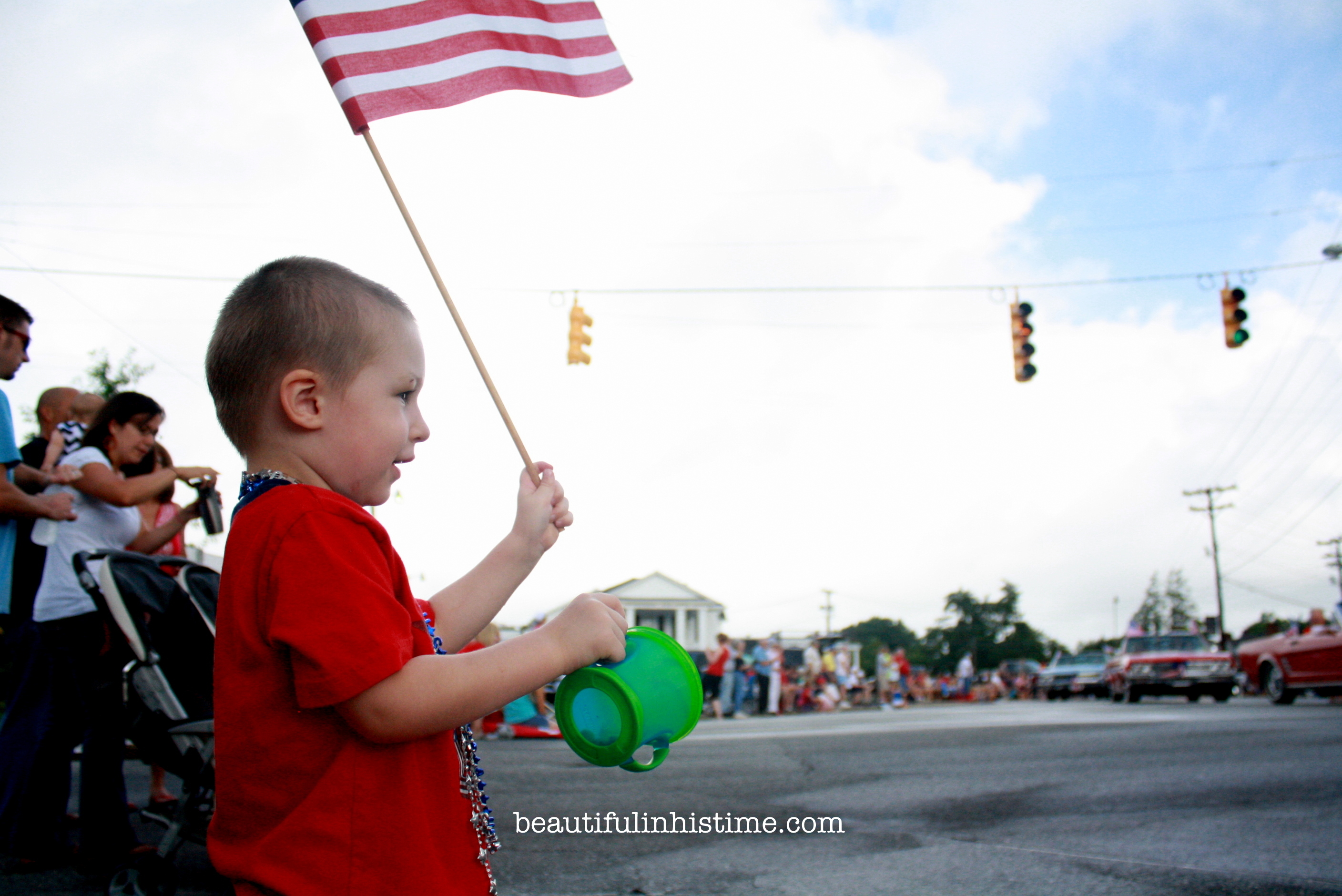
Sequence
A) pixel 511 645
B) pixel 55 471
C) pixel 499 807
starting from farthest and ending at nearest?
pixel 499 807 < pixel 55 471 < pixel 511 645

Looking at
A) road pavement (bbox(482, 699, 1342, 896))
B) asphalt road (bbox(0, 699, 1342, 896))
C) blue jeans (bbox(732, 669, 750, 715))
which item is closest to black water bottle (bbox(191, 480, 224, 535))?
asphalt road (bbox(0, 699, 1342, 896))

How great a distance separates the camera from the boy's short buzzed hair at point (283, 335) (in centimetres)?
147

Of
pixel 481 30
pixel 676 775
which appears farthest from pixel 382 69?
pixel 676 775

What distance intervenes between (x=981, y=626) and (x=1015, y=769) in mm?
117582

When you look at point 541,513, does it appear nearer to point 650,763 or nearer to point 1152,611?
point 650,763

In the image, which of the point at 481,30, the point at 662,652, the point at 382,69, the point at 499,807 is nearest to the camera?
the point at 662,652

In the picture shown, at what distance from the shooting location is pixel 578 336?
17359 mm

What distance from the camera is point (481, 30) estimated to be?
2434mm

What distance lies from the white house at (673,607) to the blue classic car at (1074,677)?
80.0ft

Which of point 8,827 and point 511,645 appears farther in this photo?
point 8,827

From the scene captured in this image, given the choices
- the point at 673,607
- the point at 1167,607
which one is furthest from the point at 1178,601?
the point at 673,607

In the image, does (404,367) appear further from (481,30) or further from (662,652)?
(481,30)

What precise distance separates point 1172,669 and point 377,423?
2262 centimetres

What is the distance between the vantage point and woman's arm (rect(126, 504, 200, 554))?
13.4 ft
